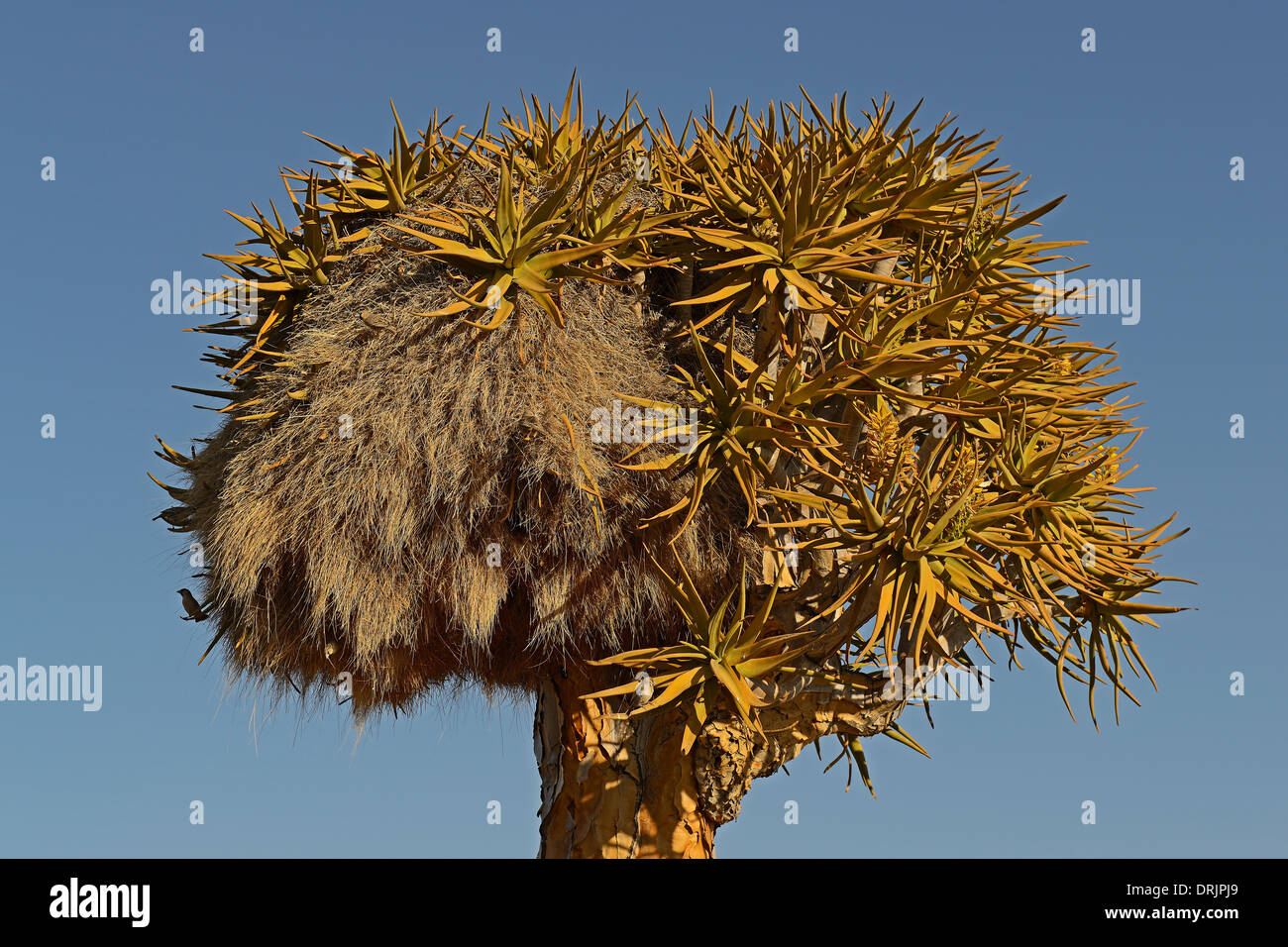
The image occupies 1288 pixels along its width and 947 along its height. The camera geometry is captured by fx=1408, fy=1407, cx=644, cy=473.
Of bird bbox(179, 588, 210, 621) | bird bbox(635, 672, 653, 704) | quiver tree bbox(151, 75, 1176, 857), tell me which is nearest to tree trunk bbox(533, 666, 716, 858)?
quiver tree bbox(151, 75, 1176, 857)

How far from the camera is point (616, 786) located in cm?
877

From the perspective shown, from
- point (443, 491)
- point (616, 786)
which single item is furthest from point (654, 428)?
point (616, 786)

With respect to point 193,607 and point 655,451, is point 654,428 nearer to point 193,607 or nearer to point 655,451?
point 655,451

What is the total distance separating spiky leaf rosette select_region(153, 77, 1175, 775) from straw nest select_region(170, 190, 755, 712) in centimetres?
2

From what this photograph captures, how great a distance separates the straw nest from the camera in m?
7.72

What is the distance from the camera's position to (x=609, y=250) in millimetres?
8102

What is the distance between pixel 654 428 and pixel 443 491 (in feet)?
3.95

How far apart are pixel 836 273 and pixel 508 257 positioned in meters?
1.84

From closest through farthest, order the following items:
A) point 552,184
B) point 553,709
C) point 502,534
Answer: point 502,534
point 552,184
point 553,709

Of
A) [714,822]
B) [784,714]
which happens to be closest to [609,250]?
[784,714]

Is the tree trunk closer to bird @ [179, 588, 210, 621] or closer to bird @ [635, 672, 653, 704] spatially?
bird @ [635, 672, 653, 704]

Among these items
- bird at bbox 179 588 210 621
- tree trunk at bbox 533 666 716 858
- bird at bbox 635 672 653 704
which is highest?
bird at bbox 179 588 210 621

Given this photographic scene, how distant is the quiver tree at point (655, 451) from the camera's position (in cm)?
763
